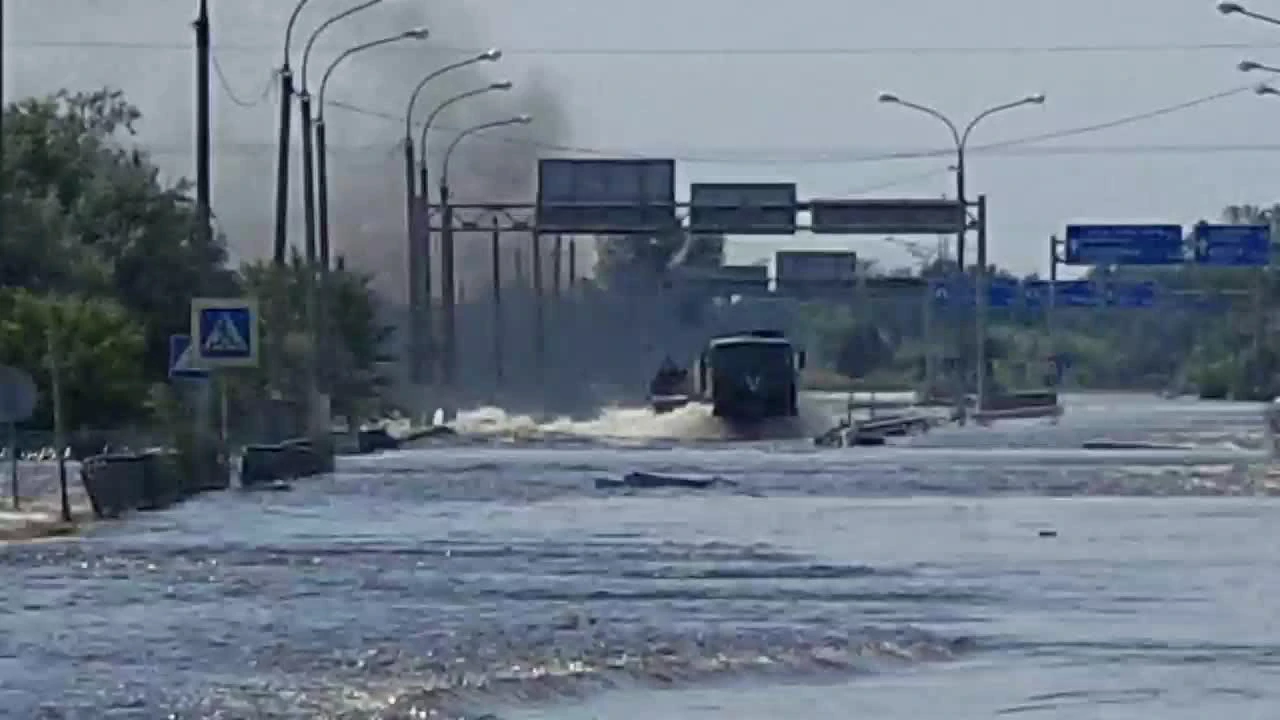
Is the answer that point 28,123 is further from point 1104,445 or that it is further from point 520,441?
point 1104,445

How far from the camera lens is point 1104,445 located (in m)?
86.6

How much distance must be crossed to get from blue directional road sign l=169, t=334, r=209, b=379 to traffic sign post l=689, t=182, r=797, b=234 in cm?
6223

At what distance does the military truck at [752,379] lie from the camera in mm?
102688

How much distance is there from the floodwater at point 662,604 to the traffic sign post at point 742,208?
55.9m

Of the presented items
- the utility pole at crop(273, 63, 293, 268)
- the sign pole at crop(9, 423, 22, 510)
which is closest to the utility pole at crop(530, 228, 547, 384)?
the utility pole at crop(273, 63, 293, 268)

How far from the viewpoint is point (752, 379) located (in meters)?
103

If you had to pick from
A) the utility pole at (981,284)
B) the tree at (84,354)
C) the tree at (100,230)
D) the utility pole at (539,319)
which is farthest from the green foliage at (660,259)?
the tree at (84,354)

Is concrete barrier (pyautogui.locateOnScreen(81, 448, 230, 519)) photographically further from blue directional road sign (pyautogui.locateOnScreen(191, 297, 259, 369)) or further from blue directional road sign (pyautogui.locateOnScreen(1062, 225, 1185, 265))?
blue directional road sign (pyautogui.locateOnScreen(1062, 225, 1185, 265))

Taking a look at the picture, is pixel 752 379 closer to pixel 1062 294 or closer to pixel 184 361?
pixel 1062 294

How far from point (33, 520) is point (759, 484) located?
1727 centimetres

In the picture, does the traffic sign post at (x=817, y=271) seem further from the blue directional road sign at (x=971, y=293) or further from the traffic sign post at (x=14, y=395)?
the traffic sign post at (x=14, y=395)

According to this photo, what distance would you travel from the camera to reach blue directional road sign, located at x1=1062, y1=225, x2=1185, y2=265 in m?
119

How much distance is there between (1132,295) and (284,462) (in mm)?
87019

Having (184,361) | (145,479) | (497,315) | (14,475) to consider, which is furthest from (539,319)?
(14,475)
